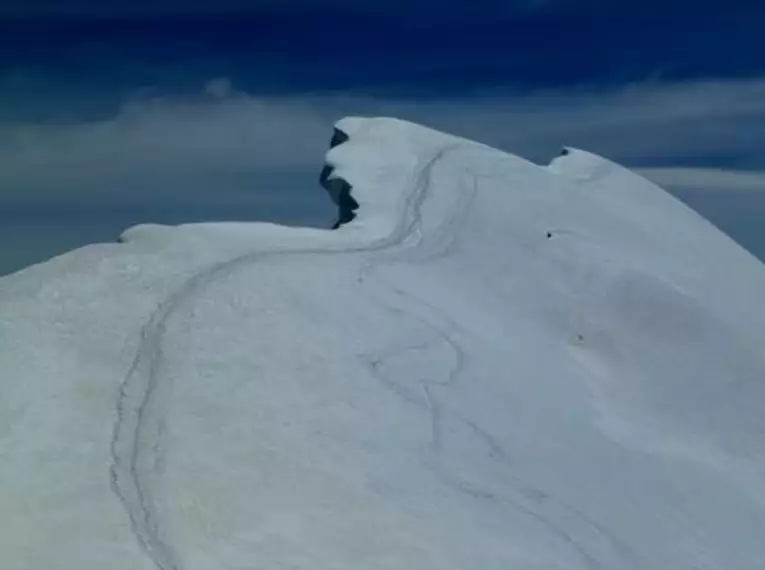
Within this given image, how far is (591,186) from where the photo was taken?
19188 millimetres

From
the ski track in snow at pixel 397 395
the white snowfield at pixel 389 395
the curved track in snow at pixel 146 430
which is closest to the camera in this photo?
the curved track in snow at pixel 146 430

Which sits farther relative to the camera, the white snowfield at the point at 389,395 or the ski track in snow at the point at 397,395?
the white snowfield at the point at 389,395

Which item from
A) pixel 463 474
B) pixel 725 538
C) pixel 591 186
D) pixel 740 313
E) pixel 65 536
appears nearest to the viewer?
pixel 65 536

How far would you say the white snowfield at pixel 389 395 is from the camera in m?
9.62

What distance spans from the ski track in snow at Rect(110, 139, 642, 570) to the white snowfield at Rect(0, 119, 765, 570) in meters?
0.02

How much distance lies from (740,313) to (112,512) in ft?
33.9

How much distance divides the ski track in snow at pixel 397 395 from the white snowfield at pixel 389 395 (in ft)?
0.08

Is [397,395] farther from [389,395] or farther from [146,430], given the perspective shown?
[146,430]

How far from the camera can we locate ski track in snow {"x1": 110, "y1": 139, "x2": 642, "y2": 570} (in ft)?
31.1

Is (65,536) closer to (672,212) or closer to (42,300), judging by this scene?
(42,300)

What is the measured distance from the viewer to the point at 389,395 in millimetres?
11680

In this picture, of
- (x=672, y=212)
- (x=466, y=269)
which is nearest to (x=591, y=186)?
(x=672, y=212)

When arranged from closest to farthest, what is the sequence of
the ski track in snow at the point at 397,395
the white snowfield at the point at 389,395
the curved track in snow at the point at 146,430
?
the curved track in snow at the point at 146,430 → the ski track in snow at the point at 397,395 → the white snowfield at the point at 389,395

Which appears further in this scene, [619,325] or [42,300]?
[619,325]
